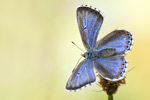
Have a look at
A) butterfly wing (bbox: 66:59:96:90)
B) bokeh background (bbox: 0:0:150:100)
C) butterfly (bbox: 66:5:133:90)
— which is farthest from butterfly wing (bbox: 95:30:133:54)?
bokeh background (bbox: 0:0:150:100)

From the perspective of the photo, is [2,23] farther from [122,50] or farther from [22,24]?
[122,50]

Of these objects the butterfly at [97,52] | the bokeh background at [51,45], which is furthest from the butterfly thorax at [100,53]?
the bokeh background at [51,45]

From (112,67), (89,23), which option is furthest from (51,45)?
(112,67)

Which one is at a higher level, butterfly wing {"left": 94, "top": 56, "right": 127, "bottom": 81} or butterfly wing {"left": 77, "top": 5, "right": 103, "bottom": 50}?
butterfly wing {"left": 77, "top": 5, "right": 103, "bottom": 50}

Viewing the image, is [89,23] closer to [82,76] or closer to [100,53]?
[100,53]

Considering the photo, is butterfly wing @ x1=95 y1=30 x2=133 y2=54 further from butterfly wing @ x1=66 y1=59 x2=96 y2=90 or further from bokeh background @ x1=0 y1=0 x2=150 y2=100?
bokeh background @ x1=0 y1=0 x2=150 y2=100

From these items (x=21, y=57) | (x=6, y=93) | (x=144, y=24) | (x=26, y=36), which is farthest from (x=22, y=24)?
(x=144, y=24)

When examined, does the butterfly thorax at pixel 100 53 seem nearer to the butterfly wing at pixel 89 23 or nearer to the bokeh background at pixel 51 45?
the butterfly wing at pixel 89 23
